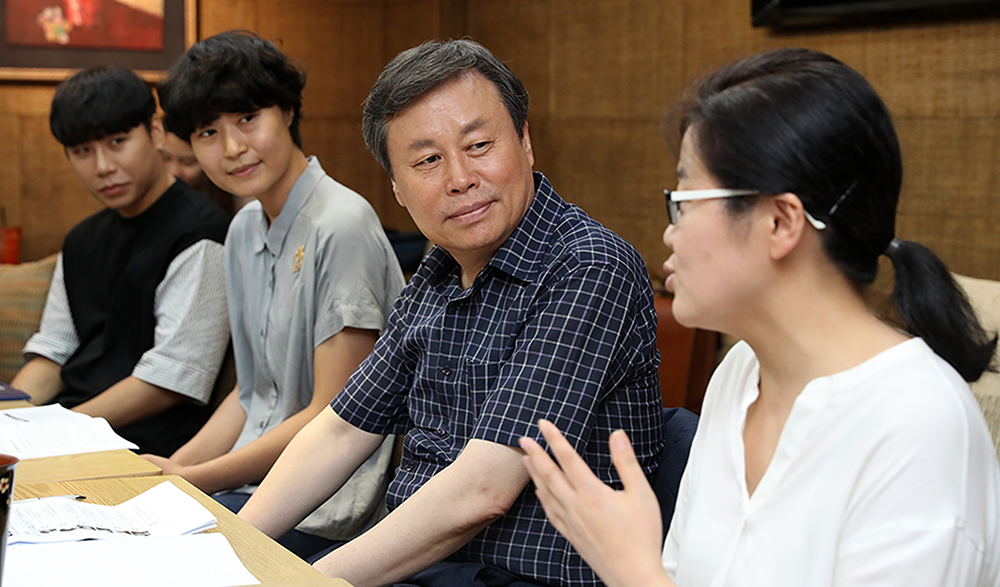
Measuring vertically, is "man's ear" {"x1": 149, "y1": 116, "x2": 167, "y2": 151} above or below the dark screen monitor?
below

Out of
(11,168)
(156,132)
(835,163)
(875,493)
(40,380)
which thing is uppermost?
(835,163)

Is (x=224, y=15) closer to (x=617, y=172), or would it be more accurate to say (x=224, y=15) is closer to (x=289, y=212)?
(x=617, y=172)

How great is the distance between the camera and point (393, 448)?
2.20m

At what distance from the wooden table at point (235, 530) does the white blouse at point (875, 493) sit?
49 centimetres

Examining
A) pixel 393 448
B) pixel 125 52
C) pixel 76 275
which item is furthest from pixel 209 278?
pixel 125 52

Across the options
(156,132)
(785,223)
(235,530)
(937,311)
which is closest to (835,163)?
(785,223)

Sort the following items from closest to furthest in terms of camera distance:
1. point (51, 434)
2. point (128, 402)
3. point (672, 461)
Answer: point (672, 461) → point (51, 434) → point (128, 402)

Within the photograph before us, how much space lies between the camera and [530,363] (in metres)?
1.45

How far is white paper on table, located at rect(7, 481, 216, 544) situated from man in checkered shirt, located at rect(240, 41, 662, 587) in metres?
0.22

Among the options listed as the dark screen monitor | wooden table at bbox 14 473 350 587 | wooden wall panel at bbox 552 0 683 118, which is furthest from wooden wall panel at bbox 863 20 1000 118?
wooden table at bbox 14 473 350 587

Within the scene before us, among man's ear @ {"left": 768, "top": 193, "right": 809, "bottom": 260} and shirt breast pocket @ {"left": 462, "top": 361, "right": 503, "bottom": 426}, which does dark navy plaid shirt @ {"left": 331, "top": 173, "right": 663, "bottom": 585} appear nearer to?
shirt breast pocket @ {"left": 462, "top": 361, "right": 503, "bottom": 426}

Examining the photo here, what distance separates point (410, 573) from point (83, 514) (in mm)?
484

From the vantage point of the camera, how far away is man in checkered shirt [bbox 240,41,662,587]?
144cm

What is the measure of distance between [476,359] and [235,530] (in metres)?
0.46
